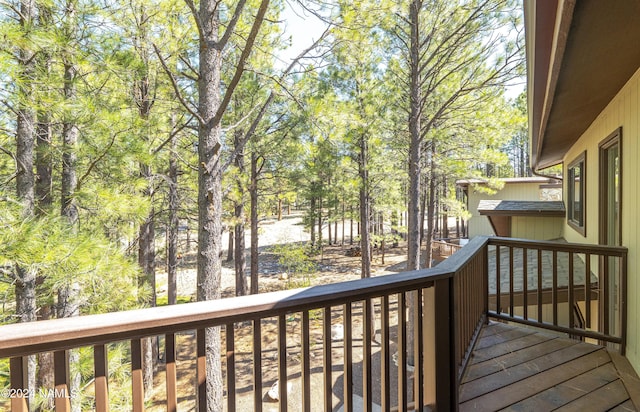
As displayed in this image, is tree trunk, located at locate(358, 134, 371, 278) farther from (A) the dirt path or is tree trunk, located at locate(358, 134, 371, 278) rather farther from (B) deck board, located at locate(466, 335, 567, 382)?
(B) deck board, located at locate(466, 335, 567, 382)

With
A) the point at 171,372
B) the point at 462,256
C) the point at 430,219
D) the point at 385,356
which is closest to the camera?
the point at 171,372

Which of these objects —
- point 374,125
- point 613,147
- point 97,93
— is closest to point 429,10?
point 374,125

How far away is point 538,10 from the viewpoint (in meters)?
1.77

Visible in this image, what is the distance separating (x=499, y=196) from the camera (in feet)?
47.8

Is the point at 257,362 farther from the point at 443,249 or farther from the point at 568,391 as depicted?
the point at 443,249

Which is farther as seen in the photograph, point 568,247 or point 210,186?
point 210,186

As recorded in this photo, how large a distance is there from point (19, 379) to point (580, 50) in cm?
324

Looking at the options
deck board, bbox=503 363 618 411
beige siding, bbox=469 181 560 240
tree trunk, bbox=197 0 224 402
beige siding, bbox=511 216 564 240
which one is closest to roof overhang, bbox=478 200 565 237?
beige siding, bbox=511 216 564 240

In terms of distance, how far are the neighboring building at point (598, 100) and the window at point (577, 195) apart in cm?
7

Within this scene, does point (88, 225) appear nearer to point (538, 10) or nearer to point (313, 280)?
point (538, 10)

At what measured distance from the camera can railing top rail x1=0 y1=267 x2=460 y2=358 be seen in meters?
0.98

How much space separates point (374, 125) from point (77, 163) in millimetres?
6257

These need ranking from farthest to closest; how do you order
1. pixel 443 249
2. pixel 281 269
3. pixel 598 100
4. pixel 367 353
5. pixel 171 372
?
pixel 281 269
pixel 443 249
pixel 598 100
pixel 367 353
pixel 171 372

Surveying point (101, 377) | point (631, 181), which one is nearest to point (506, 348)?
point (631, 181)
